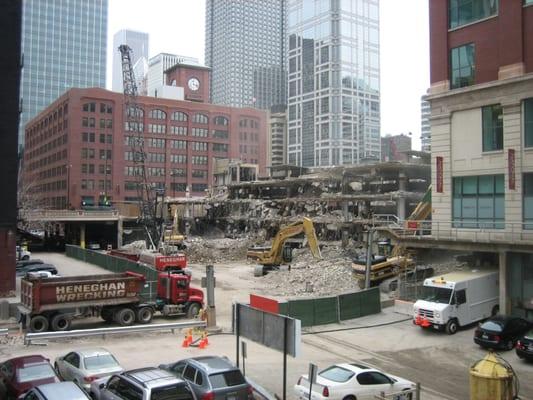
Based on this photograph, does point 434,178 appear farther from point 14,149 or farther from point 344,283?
point 14,149

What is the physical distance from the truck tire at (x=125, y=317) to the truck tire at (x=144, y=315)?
0.94 ft

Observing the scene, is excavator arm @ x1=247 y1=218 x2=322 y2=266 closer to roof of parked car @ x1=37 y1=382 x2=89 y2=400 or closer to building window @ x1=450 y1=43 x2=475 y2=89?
building window @ x1=450 y1=43 x2=475 y2=89

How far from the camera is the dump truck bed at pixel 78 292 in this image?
84.7 feet

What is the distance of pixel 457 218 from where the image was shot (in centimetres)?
3538

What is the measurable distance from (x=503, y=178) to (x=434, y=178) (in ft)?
16.4

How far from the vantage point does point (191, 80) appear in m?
176

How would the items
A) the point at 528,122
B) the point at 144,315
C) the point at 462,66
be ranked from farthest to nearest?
1. the point at 462,66
2. the point at 528,122
3. the point at 144,315

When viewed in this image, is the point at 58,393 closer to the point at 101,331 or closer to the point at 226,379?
the point at 226,379

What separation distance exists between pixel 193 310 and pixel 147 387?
1855 cm

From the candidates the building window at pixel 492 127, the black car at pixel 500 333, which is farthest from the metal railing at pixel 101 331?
the building window at pixel 492 127

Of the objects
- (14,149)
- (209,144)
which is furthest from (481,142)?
(209,144)

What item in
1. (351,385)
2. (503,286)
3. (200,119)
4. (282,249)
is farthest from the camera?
(200,119)

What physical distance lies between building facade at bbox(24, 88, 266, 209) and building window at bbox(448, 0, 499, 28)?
91.9m

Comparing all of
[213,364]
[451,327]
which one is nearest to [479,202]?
[451,327]
